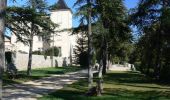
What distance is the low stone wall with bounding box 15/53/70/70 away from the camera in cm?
4580

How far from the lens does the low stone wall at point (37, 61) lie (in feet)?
150

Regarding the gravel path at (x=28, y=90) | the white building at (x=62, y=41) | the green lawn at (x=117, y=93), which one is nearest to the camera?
the gravel path at (x=28, y=90)

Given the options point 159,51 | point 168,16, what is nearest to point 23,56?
point 159,51

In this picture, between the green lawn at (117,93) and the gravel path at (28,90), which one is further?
the green lawn at (117,93)

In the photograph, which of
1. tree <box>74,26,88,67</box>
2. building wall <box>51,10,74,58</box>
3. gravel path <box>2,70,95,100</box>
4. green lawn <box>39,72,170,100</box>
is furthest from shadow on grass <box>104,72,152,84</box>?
building wall <box>51,10,74,58</box>

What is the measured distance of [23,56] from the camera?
4725 cm

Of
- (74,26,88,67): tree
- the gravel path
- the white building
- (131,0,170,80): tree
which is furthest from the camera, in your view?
the white building

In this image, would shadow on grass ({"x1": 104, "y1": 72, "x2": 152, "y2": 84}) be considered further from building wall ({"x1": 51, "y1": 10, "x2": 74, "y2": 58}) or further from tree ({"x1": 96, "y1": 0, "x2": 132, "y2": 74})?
building wall ({"x1": 51, "y1": 10, "x2": 74, "y2": 58})

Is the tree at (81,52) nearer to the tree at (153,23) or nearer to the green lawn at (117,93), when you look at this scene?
the tree at (153,23)

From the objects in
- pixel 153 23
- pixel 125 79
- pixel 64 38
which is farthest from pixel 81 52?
pixel 153 23

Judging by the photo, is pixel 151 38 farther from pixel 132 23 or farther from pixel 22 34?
pixel 22 34

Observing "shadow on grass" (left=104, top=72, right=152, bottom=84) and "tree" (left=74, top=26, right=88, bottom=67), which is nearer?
"shadow on grass" (left=104, top=72, right=152, bottom=84)

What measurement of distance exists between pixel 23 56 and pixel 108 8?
20307 mm

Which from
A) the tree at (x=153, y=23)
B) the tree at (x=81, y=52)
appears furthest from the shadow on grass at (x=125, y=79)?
the tree at (x=81, y=52)
